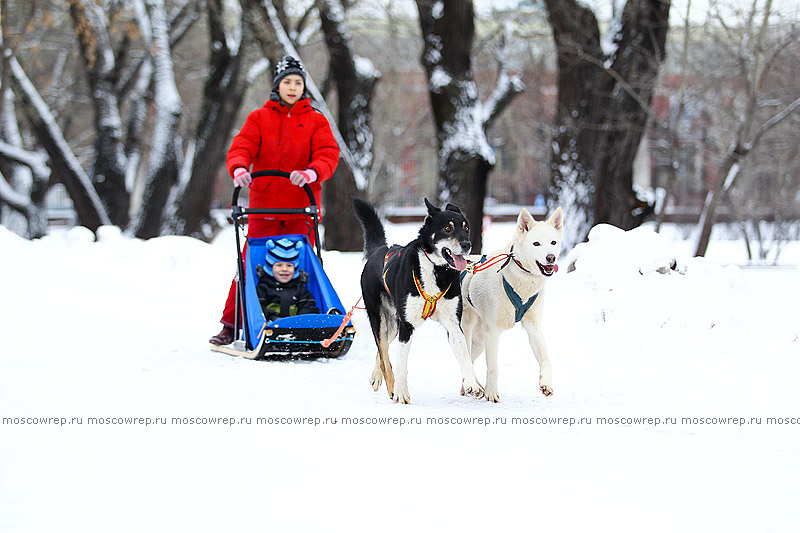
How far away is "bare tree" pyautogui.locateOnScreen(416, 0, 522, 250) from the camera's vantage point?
1220 cm

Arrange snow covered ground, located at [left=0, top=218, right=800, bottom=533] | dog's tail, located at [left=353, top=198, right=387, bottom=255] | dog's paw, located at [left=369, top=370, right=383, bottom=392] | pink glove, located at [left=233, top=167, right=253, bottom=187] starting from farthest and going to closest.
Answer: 1. pink glove, located at [left=233, top=167, right=253, bottom=187]
2. dog's tail, located at [left=353, top=198, right=387, bottom=255]
3. dog's paw, located at [left=369, top=370, right=383, bottom=392]
4. snow covered ground, located at [left=0, top=218, right=800, bottom=533]

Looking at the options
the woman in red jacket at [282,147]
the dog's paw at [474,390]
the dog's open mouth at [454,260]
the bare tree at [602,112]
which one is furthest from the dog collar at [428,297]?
the bare tree at [602,112]

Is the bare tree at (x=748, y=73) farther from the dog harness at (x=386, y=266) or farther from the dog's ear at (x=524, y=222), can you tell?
the dog harness at (x=386, y=266)

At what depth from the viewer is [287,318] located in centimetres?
606

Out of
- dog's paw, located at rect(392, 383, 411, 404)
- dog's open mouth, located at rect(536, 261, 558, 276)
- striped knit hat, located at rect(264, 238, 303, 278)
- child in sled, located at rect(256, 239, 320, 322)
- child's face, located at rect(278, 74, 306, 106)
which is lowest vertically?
dog's paw, located at rect(392, 383, 411, 404)

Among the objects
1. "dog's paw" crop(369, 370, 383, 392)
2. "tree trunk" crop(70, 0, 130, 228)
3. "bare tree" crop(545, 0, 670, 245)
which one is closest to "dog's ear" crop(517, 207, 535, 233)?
"dog's paw" crop(369, 370, 383, 392)

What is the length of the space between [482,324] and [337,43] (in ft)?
32.6

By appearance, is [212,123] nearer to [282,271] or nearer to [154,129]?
[154,129]

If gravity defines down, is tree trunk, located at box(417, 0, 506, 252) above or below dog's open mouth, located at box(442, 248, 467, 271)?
above

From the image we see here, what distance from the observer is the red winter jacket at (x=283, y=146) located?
22.6ft

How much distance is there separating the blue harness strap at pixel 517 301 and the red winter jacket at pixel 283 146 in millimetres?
2366

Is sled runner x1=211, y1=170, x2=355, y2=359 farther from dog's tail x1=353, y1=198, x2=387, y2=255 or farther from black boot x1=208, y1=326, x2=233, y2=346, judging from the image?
dog's tail x1=353, y1=198, x2=387, y2=255

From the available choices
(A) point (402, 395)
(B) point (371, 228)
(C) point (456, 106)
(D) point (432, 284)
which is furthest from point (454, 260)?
(C) point (456, 106)

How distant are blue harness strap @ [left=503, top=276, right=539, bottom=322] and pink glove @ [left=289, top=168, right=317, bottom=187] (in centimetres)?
217
